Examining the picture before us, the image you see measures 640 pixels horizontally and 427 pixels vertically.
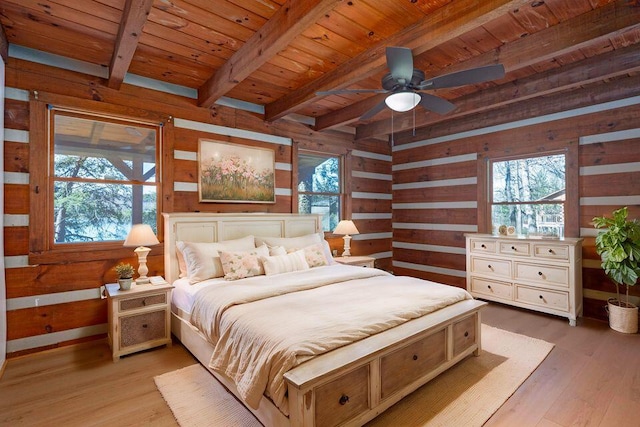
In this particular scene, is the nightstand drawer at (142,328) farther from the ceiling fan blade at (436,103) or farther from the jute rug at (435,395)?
the ceiling fan blade at (436,103)

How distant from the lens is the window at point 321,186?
193 inches

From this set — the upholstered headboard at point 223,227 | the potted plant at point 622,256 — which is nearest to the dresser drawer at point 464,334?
the potted plant at point 622,256

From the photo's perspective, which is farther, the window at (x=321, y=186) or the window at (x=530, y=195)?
the window at (x=321, y=186)

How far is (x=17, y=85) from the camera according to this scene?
2.82 metres

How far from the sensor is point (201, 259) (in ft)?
10.4

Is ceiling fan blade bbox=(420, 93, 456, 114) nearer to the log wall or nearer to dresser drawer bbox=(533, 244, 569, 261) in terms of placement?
dresser drawer bbox=(533, 244, 569, 261)

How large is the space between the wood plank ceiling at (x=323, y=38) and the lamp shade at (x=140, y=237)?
4.76ft

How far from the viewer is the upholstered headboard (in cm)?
341

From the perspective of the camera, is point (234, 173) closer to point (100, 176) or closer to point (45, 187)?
point (100, 176)

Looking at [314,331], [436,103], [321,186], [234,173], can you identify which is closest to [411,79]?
[436,103]

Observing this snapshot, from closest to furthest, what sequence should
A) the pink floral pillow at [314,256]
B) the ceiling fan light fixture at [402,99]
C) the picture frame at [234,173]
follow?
the ceiling fan light fixture at [402,99] < the pink floral pillow at [314,256] < the picture frame at [234,173]

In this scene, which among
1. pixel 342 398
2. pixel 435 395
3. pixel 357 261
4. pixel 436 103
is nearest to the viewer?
pixel 342 398

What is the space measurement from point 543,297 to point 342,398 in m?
3.26

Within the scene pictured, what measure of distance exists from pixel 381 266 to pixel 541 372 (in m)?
3.29
